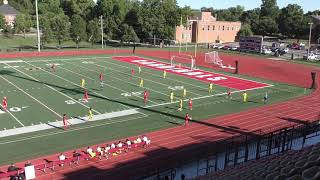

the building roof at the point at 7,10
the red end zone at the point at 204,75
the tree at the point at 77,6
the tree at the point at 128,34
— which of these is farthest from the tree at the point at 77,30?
the building roof at the point at 7,10

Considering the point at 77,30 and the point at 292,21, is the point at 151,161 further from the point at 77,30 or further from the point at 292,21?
the point at 292,21

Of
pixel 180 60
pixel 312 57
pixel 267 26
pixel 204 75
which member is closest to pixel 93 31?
pixel 180 60

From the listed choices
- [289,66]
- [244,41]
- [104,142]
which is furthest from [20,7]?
[104,142]

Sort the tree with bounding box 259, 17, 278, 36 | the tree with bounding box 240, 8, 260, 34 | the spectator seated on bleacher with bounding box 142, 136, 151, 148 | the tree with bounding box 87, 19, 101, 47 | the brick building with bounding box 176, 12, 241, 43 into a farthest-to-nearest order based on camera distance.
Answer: the tree with bounding box 240, 8, 260, 34
the tree with bounding box 259, 17, 278, 36
the brick building with bounding box 176, 12, 241, 43
the tree with bounding box 87, 19, 101, 47
the spectator seated on bleacher with bounding box 142, 136, 151, 148

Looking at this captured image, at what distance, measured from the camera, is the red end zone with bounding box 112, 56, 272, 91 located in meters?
39.8

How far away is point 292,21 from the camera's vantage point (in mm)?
103062

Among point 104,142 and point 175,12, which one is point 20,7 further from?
point 104,142

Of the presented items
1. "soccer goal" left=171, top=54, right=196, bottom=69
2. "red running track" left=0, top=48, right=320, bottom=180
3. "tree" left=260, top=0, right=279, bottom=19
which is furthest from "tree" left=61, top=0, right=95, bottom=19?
"red running track" left=0, top=48, right=320, bottom=180

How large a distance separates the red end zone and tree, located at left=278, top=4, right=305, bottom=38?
200ft

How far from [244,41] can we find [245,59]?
9098 mm

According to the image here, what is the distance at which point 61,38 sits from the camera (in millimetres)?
68688

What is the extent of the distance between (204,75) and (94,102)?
55.6ft

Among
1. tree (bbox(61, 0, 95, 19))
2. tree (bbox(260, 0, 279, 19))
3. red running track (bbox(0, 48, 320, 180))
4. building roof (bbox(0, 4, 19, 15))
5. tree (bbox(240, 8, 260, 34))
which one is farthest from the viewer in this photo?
tree (bbox(260, 0, 279, 19))

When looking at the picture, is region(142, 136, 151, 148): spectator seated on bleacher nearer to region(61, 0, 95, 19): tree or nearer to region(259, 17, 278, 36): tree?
region(61, 0, 95, 19): tree
